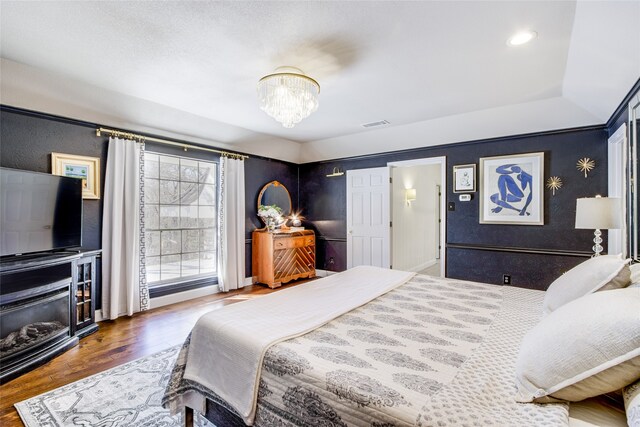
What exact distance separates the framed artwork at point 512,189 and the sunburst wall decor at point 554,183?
8cm

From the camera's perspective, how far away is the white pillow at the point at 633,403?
0.78 meters

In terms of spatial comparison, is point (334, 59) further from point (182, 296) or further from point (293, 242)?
point (182, 296)

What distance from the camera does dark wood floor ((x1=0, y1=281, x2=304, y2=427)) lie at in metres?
2.11

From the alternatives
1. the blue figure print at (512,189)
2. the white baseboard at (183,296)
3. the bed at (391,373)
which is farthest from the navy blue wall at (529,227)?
the white baseboard at (183,296)

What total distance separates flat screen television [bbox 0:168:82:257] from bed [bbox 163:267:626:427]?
78.0 inches

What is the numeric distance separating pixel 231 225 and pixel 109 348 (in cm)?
230

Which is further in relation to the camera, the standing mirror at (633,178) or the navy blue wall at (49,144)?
the navy blue wall at (49,144)

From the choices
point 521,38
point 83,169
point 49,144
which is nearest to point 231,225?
point 83,169

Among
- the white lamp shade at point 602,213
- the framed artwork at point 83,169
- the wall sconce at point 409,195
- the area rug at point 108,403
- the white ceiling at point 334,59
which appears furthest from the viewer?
the wall sconce at point 409,195

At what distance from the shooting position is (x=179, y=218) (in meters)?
4.36

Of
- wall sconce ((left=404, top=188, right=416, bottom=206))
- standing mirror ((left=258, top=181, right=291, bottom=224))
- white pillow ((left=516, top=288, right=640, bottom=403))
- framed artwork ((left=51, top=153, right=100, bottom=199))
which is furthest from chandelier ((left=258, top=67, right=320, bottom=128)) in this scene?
wall sconce ((left=404, top=188, right=416, bottom=206))

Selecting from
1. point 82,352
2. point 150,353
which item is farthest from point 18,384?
point 150,353

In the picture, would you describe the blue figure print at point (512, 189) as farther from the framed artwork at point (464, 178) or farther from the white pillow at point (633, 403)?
the white pillow at point (633, 403)

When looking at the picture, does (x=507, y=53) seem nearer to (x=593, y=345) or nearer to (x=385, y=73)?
(x=385, y=73)
